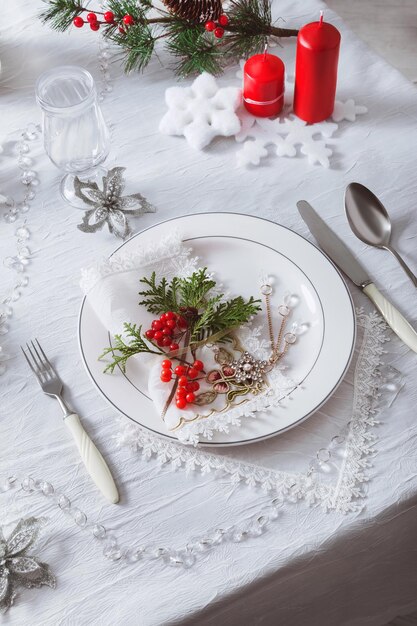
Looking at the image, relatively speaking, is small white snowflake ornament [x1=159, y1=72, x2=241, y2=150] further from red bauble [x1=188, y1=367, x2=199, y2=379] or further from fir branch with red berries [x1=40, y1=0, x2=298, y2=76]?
red bauble [x1=188, y1=367, x2=199, y2=379]

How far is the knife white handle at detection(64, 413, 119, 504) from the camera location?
741mm

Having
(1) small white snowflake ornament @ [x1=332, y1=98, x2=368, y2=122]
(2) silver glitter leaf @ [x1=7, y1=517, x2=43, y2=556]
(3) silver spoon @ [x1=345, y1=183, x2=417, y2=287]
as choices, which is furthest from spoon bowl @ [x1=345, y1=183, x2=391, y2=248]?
(2) silver glitter leaf @ [x1=7, y1=517, x2=43, y2=556]

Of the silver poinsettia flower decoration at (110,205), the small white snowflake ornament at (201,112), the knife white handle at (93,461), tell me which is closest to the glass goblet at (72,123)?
the silver poinsettia flower decoration at (110,205)

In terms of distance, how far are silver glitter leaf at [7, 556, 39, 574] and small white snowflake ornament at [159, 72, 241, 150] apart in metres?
0.64

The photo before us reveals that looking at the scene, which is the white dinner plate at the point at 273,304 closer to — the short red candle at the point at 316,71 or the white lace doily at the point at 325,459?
the white lace doily at the point at 325,459

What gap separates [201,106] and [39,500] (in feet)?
2.14

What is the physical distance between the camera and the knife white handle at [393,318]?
83 centimetres

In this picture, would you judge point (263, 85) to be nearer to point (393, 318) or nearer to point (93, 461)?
point (393, 318)

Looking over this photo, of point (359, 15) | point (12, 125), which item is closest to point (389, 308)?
Result: point (12, 125)

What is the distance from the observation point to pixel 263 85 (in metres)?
1.04

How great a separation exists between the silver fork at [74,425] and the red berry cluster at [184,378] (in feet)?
0.35

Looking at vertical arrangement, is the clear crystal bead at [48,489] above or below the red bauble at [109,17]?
below

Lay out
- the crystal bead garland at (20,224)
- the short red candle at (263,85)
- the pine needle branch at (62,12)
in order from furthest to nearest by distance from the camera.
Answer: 1. the pine needle branch at (62,12)
2. the short red candle at (263,85)
3. the crystal bead garland at (20,224)

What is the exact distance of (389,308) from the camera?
0.85 meters
